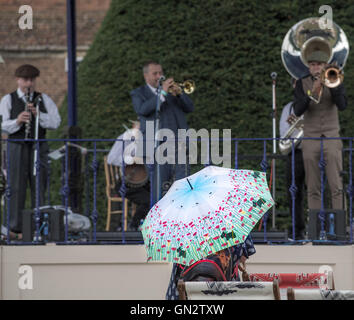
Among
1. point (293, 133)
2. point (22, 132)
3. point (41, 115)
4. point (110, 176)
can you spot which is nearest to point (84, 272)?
point (22, 132)

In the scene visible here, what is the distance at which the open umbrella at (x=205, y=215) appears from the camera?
4988 mm

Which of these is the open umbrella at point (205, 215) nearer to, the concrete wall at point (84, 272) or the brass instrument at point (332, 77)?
the concrete wall at point (84, 272)

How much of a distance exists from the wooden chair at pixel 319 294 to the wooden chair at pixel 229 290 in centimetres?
21

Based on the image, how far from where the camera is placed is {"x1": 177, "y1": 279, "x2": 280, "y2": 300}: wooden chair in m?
4.52

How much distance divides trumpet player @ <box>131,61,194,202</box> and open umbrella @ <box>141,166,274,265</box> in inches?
146

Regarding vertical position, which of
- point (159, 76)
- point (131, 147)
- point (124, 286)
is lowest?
point (124, 286)

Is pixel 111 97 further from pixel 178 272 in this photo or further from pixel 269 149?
pixel 178 272

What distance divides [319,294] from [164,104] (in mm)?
5417

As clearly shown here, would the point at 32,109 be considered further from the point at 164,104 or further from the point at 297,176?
the point at 297,176

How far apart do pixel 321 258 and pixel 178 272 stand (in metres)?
3.62

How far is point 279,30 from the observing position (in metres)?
11.8

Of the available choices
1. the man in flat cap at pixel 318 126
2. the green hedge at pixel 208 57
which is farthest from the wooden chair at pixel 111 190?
the man in flat cap at pixel 318 126

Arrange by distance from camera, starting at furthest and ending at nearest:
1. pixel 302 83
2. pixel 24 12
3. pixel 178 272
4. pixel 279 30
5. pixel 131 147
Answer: pixel 279 30 < pixel 24 12 < pixel 131 147 < pixel 302 83 < pixel 178 272

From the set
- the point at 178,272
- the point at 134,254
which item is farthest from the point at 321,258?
the point at 178,272
